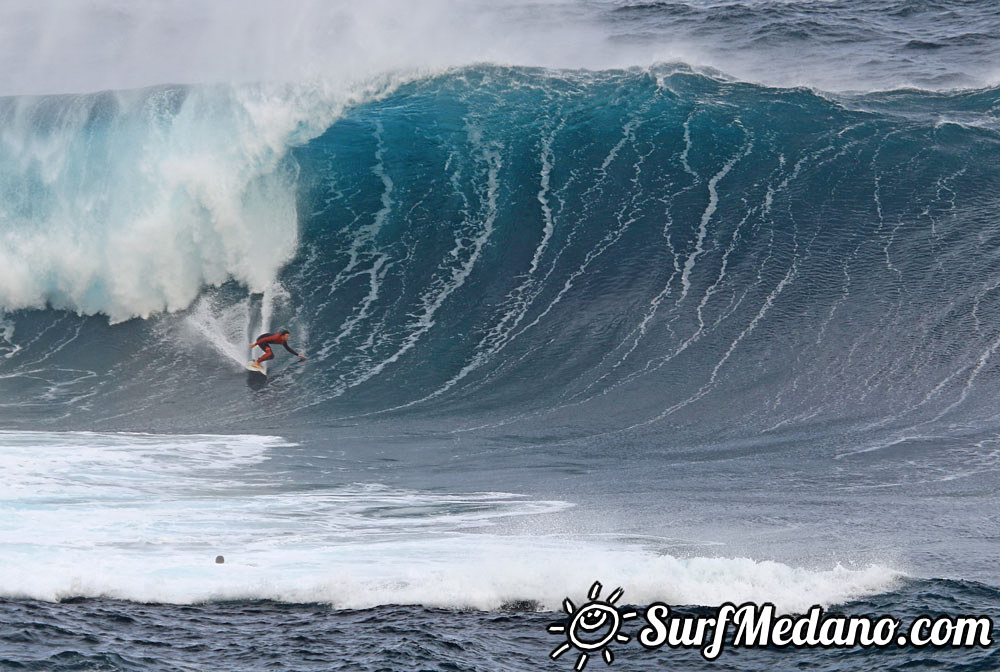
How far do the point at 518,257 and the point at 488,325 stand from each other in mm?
1835

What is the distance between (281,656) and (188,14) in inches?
817

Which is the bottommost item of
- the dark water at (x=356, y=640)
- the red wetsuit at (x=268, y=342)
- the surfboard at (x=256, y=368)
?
the dark water at (x=356, y=640)

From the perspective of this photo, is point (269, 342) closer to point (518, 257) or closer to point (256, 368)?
point (256, 368)

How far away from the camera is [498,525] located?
9320 millimetres

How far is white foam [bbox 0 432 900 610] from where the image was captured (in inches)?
298

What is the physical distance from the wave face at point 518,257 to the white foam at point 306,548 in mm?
2868

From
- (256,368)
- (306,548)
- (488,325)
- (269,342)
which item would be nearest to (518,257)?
(488,325)

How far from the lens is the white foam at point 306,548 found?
7578mm

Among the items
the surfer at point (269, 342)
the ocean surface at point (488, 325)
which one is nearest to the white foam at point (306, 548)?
the ocean surface at point (488, 325)

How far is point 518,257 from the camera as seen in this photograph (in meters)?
17.2

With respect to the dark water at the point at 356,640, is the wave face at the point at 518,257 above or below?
above

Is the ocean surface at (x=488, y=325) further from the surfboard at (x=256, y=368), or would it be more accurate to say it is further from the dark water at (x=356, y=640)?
the surfboard at (x=256, y=368)

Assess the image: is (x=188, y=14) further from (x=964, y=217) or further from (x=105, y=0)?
(x=964, y=217)

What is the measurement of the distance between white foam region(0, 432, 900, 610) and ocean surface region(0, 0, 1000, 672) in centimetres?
4
